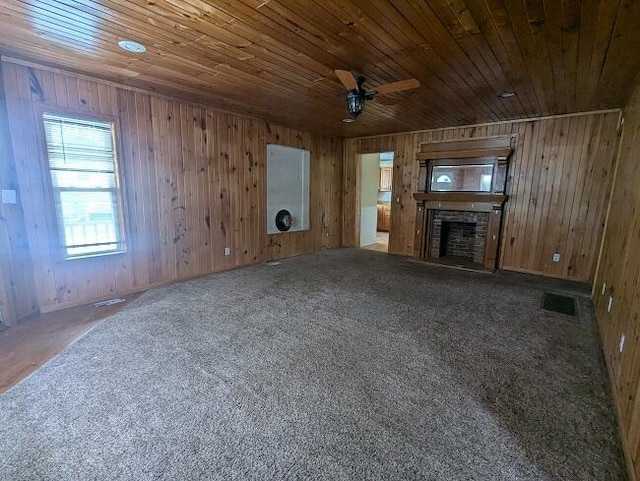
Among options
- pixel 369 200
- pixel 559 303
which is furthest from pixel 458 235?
pixel 559 303

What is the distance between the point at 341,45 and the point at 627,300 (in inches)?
108

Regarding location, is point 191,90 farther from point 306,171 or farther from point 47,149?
point 306,171

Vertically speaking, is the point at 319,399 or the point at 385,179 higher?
the point at 385,179

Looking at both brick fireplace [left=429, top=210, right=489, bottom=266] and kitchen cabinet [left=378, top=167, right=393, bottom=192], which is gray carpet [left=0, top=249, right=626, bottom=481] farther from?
kitchen cabinet [left=378, top=167, right=393, bottom=192]

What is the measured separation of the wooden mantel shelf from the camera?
4.87 meters

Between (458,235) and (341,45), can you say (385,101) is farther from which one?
(458,235)

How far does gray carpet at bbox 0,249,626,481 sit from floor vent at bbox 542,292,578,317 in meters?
0.20

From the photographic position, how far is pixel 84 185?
3.34m

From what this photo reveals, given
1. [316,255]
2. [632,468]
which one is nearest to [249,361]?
[632,468]

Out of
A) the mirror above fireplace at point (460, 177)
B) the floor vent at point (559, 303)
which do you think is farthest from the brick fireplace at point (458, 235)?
the floor vent at point (559, 303)

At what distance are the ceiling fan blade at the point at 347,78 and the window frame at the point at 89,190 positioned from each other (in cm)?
265

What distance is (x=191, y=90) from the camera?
359 cm

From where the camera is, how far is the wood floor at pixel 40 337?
2174mm

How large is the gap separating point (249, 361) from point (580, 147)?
5.23 meters
